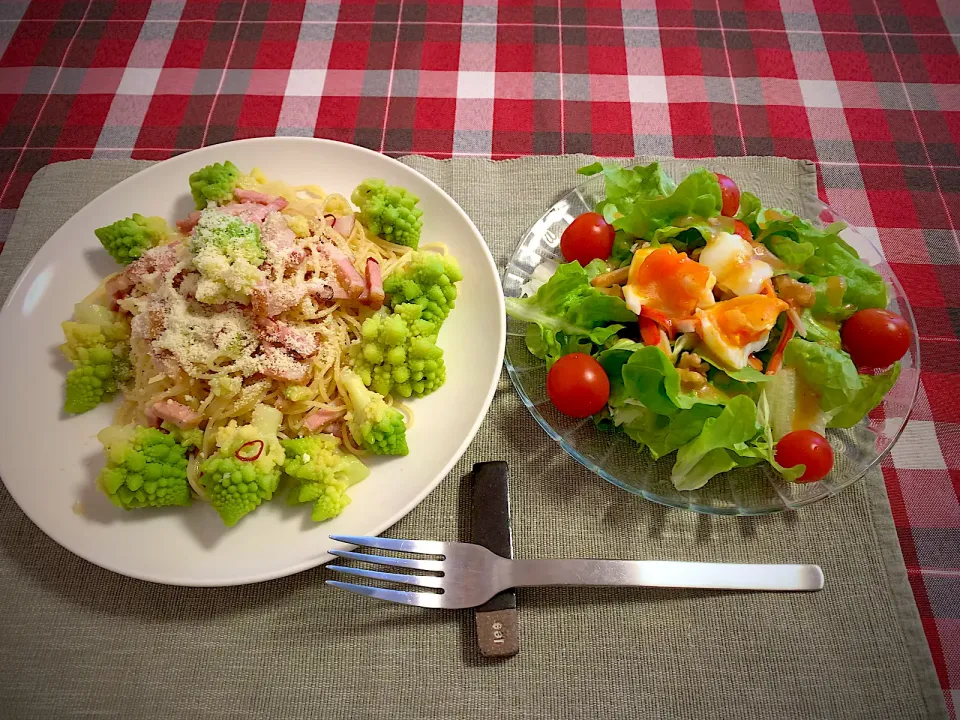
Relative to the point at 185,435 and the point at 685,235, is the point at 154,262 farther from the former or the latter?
the point at 685,235

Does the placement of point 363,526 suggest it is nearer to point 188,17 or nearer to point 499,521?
point 499,521

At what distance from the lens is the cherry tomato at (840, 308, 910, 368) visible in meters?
2.16

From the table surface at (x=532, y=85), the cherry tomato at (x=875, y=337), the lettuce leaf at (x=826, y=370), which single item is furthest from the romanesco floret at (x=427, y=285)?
the cherry tomato at (x=875, y=337)

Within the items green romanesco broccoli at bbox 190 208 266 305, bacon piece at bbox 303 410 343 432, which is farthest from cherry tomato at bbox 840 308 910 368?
green romanesco broccoli at bbox 190 208 266 305

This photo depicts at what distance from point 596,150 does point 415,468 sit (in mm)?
2009

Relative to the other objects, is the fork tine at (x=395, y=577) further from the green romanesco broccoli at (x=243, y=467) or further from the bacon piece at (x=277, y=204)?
the bacon piece at (x=277, y=204)

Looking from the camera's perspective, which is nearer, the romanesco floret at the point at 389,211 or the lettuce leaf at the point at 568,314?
the lettuce leaf at the point at 568,314

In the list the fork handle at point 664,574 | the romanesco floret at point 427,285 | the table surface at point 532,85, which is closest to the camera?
the fork handle at point 664,574

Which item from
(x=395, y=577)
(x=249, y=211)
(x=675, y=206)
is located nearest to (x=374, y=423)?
(x=395, y=577)

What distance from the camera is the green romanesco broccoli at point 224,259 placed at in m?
1.93

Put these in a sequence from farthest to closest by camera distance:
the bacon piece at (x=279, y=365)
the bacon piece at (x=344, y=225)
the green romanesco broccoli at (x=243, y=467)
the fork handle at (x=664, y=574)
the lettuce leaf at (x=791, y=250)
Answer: the bacon piece at (x=344, y=225) → the lettuce leaf at (x=791, y=250) → the bacon piece at (x=279, y=365) → the fork handle at (x=664, y=574) → the green romanesco broccoli at (x=243, y=467)

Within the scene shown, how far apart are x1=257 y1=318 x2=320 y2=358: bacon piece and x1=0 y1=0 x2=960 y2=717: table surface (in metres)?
1.43

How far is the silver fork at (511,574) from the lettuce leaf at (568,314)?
74cm

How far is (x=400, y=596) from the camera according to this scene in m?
1.91
